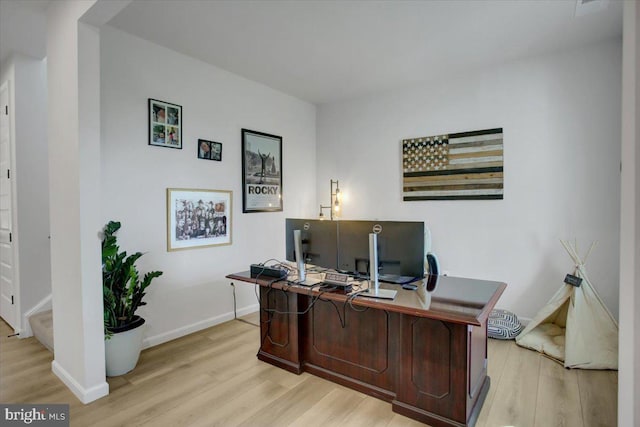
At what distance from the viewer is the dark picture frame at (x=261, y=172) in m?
3.93

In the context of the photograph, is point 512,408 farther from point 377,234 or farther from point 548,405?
point 377,234

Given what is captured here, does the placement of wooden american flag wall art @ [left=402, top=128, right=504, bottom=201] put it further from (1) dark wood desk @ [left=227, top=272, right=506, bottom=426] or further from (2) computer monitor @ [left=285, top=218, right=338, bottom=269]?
A: (2) computer monitor @ [left=285, top=218, right=338, bottom=269]

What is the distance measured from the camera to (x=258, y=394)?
2.33 m

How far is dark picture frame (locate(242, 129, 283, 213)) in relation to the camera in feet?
12.9

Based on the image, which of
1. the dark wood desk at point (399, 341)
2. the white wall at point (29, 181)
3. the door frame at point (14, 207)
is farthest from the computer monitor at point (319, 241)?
the door frame at point (14, 207)

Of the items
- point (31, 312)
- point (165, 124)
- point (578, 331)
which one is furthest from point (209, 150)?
point (578, 331)

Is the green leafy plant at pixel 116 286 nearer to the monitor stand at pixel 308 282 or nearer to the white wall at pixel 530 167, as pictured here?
the monitor stand at pixel 308 282

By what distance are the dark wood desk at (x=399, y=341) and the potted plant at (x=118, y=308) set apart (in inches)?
37.4

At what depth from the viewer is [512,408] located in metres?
2.15

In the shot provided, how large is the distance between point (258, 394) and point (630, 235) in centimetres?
226

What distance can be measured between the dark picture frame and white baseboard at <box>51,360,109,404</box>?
7.00 feet

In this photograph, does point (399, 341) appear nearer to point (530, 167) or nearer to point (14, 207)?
point (530, 167)

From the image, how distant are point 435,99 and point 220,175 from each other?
8.80 ft

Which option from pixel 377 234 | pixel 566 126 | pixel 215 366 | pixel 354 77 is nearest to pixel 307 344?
pixel 215 366
